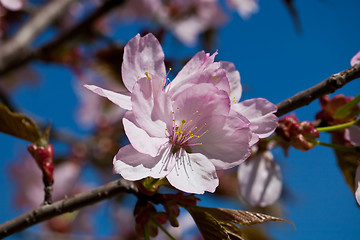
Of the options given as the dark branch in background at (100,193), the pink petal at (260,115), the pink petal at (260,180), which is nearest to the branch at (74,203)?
the dark branch in background at (100,193)

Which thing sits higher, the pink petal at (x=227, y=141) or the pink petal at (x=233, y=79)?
the pink petal at (x=233, y=79)

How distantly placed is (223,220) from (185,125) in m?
0.17

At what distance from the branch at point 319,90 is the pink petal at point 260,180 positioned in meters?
0.29

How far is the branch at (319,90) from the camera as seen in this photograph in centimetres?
69

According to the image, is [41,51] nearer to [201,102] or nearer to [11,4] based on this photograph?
[11,4]

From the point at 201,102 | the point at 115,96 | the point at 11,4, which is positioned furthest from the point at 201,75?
the point at 11,4

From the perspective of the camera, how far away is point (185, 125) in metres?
0.68

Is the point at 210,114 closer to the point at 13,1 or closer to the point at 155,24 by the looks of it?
the point at 13,1

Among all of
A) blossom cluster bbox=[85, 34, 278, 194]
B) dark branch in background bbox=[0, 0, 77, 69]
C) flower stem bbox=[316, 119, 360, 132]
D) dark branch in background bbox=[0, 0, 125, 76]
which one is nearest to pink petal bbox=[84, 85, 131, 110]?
blossom cluster bbox=[85, 34, 278, 194]

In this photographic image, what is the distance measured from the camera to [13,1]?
97cm

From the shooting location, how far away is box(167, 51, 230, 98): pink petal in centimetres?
63

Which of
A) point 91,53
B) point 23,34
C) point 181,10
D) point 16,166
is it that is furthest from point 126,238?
point 181,10

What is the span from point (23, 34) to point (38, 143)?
1034 millimetres

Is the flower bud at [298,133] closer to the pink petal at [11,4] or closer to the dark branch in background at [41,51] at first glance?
the pink petal at [11,4]
